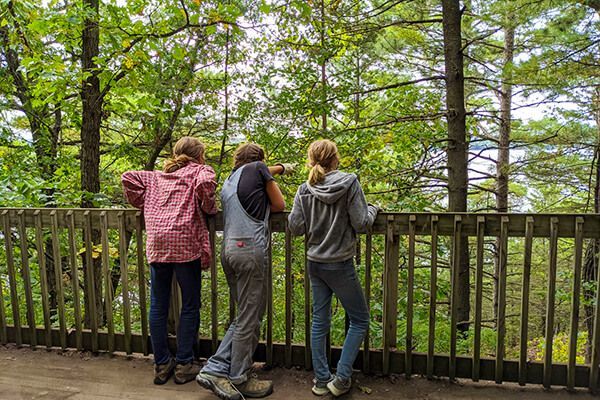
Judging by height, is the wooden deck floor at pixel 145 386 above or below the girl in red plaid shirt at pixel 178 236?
below

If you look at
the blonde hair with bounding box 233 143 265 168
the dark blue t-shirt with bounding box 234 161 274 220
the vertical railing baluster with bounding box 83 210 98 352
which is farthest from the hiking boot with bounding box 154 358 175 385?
the blonde hair with bounding box 233 143 265 168

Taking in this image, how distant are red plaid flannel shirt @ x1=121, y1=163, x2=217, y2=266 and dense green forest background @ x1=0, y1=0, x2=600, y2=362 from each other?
2092 mm

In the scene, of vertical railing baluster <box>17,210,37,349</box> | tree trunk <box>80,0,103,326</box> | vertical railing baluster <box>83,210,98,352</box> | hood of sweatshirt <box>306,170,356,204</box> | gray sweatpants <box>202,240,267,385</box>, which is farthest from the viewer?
tree trunk <box>80,0,103,326</box>

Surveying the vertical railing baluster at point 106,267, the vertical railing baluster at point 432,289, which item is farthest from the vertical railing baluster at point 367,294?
the vertical railing baluster at point 106,267

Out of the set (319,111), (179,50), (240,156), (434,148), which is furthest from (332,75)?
(240,156)

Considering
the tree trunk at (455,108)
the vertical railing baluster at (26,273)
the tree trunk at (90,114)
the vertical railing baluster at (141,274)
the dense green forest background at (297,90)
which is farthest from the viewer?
the tree trunk at (455,108)

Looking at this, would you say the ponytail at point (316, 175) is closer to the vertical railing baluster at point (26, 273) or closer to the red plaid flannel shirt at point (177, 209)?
the red plaid flannel shirt at point (177, 209)

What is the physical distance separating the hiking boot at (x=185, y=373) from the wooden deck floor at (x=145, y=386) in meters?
0.05

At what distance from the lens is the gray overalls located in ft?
8.64

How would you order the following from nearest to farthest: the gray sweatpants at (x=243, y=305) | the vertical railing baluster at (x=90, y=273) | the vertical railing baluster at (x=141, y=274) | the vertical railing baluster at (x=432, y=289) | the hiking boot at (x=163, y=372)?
1. the gray sweatpants at (x=243, y=305)
2. the vertical railing baluster at (x=432, y=289)
3. the hiking boot at (x=163, y=372)
4. the vertical railing baluster at (x=141, y=274)
5. the vertical railing baluster at (x=90, y=273)

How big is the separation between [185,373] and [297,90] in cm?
465

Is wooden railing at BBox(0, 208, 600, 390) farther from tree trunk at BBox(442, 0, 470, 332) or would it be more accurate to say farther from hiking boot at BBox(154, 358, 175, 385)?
tree trunk at BBox(442, 0, 470, 332)

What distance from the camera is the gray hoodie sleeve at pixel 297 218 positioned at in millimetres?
2729

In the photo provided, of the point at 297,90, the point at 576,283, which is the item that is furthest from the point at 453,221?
the point at 297,90
